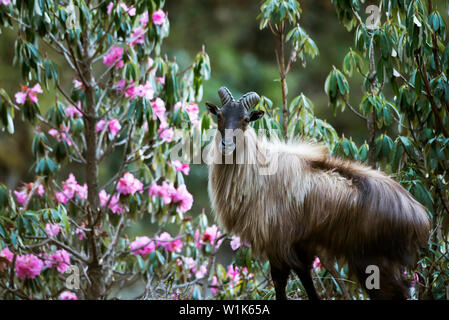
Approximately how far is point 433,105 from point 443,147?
1.09 ft

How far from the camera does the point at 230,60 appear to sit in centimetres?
1178

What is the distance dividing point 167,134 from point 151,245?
949mm

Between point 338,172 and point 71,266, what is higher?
point 338,172

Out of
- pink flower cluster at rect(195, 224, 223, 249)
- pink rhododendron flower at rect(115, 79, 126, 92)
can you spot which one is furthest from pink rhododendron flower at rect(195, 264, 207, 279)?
pink rhododendron flower at rect(115, 79, 126, 92)

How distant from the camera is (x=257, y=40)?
43.4 feet

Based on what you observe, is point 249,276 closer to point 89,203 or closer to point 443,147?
point 89,203

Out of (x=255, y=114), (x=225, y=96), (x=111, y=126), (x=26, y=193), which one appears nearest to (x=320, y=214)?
(x=255, y=114)

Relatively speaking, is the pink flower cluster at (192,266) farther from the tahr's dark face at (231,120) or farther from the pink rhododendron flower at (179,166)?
the tahr's dark face at (231,120)

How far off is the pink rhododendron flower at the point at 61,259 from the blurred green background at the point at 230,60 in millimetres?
5594

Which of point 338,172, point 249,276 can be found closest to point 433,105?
point 338,172

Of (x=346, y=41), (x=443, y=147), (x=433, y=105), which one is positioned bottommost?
(x=443, y=147)

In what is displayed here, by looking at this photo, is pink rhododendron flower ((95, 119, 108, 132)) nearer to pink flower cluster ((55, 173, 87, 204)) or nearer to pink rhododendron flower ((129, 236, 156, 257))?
pink flower cluster ((55, 173, 87, 204))

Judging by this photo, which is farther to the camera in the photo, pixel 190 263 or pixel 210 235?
pixel 190 263

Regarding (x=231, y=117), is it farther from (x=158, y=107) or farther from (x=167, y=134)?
(x=167, y=134)
